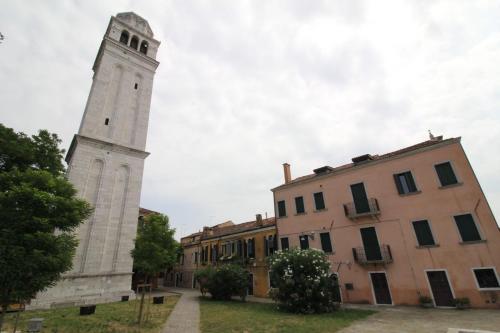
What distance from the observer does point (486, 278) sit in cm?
1314

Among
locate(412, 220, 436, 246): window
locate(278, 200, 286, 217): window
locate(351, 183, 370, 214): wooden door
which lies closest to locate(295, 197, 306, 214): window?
locate(278, 200, 286, 217): window

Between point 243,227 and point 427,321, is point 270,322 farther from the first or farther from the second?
point 243,227

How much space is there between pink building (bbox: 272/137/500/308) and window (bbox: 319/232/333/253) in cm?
8

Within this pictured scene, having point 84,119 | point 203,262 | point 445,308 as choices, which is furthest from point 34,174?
point 203,262

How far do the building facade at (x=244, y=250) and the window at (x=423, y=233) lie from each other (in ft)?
38.2

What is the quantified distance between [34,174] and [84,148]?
47.1ft

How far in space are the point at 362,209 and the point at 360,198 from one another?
893 millimetres

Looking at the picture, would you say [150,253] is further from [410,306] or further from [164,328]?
[410,306]

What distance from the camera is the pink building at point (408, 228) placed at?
13.8 metres

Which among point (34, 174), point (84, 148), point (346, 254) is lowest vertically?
point (346, 254)

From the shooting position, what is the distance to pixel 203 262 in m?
31.3

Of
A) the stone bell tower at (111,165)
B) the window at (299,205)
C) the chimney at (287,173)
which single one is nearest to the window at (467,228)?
the window at (299,205)

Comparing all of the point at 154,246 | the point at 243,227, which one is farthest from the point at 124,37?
the point at 154,246

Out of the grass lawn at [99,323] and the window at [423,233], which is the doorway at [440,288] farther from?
the grass lawn at [99,323]
